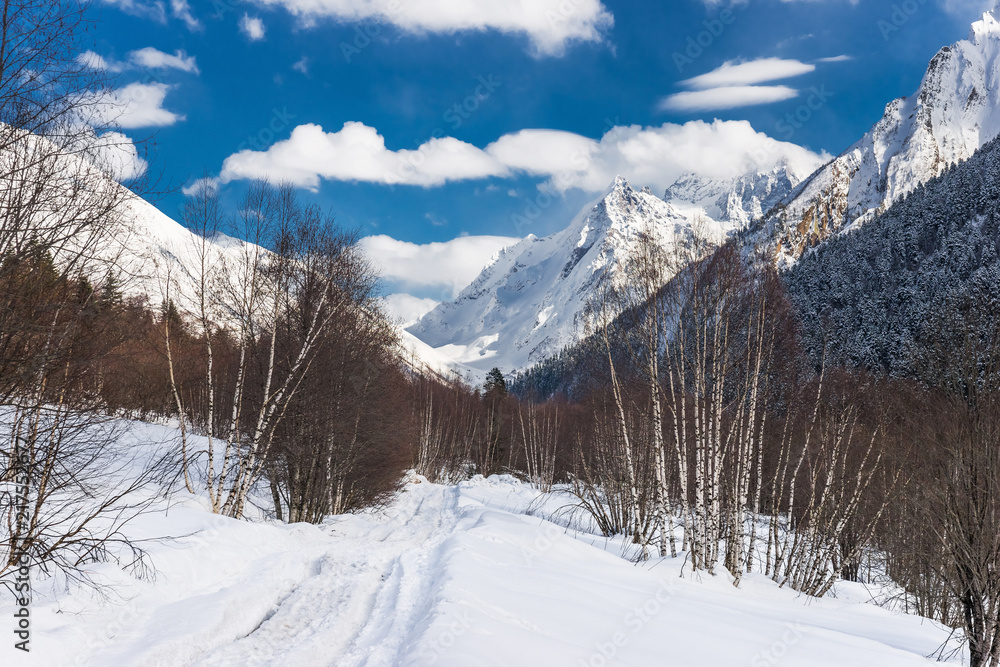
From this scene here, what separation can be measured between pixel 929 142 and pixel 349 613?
247094 millimetres

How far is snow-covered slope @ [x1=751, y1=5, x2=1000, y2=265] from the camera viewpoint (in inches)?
7195

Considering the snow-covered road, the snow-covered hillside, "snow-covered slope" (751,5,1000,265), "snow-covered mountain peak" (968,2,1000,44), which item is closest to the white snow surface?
the snow-covered road

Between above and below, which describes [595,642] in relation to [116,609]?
above

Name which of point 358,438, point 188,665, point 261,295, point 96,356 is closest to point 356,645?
point 188,665

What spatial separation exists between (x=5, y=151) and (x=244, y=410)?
1139cm

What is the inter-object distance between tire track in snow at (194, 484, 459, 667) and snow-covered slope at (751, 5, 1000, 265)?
638ft

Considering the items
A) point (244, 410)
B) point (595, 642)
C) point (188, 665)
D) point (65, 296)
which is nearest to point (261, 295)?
point (244, 410)

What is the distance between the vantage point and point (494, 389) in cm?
6700

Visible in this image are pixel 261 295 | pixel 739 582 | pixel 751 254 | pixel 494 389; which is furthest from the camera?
pixel 494 389

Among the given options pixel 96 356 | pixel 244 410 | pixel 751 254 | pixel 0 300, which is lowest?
pixel 244 410

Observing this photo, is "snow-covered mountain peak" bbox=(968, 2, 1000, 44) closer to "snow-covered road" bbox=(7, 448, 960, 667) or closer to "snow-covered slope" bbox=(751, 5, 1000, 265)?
"snow-covered slope" bbox=(751, 5, 1000, 265)

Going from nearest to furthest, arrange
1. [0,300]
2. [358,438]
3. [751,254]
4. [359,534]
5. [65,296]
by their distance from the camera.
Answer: [0,300] < [65,296] < [751,254] < [359,534] < [358,438]

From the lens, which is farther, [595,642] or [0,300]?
[595,642]

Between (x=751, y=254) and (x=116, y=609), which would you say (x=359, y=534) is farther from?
(x=751, y=254)
